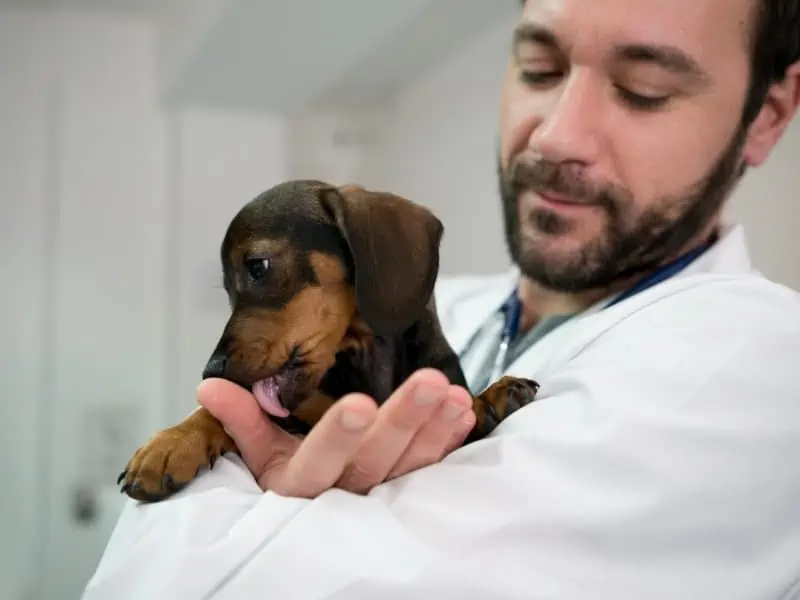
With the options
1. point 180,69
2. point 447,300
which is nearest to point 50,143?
point 180,69

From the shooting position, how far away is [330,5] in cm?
229

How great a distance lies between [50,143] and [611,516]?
9.52ft

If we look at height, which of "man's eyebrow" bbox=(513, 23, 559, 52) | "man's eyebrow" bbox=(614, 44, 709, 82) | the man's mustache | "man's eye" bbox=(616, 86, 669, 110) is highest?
"man's eyebrow" bbox=(513, 23, 559, 52)

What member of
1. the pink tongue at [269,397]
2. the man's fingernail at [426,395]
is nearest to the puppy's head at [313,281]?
the pink tongue at [269,397]

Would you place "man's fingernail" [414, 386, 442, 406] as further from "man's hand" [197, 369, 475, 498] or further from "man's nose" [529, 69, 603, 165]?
"man's nose" [529, 69, 603, 165]

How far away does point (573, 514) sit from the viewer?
0.82m

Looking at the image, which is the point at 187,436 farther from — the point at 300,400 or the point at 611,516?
the point at 611,516

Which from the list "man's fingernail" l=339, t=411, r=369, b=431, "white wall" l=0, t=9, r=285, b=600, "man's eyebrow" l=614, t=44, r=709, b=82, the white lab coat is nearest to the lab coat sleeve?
the white lab coat

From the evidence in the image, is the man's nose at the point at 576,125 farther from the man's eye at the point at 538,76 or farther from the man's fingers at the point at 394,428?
the man's fingers at the point at 394,428

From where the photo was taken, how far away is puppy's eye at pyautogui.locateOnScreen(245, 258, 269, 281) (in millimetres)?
1157

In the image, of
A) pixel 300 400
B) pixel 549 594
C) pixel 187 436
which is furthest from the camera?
pixel 300 400

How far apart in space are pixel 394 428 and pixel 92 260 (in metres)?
2.67

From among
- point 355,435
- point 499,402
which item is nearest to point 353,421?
point 355,435

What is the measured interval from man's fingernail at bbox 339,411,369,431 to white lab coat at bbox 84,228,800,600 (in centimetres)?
11
